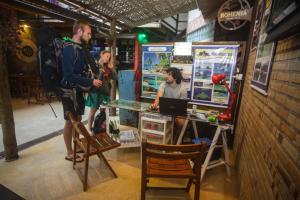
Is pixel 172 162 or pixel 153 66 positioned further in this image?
pixel 153 66

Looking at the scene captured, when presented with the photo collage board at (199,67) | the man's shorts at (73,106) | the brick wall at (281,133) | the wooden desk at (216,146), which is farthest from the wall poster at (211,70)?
the man's shorts at (73,106)

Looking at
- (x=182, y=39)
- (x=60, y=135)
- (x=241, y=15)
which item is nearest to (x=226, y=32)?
(x=241, y=15)

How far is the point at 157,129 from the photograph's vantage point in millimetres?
2523

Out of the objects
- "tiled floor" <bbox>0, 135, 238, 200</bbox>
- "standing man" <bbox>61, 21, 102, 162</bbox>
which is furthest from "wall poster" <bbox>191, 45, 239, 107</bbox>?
"standing man" <bbox>61, 21, 102, 162</bbox>

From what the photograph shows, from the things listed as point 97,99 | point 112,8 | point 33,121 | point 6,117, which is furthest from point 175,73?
point 33,121

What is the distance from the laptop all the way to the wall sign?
1.65 m

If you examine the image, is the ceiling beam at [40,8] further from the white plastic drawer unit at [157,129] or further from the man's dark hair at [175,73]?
the white plastic drawer unit at [157,129]

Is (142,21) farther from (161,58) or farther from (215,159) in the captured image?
(215,159)

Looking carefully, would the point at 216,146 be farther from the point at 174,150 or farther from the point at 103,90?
the point at 103,90

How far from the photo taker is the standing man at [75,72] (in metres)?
2.10

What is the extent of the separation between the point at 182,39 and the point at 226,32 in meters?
5.96

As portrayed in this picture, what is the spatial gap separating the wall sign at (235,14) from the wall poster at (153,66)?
99cm

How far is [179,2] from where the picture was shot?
3.91 metres

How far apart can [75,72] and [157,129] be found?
1.37 m
